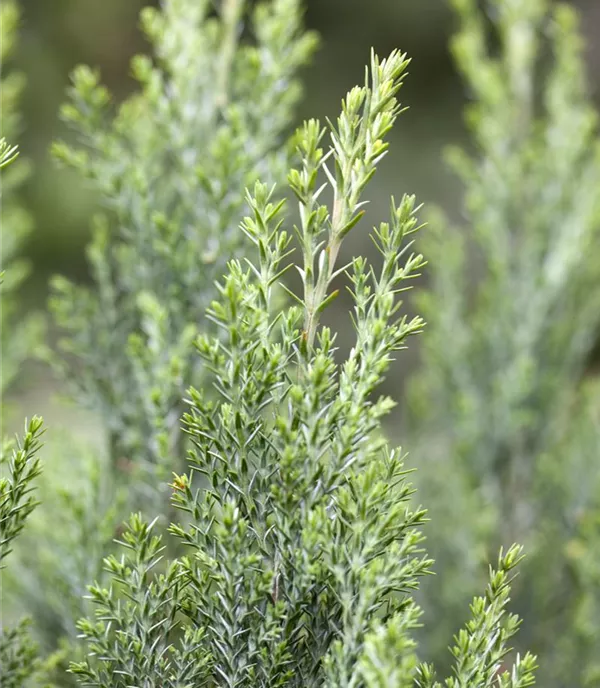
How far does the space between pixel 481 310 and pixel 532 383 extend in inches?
13.1

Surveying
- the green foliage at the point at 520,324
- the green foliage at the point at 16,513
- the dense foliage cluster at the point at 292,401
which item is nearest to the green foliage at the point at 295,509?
the dense foliage cluster at the point at 292,401

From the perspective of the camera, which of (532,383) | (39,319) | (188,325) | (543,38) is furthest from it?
(543,38)

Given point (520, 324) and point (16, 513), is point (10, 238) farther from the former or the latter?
→ point (520, 324)

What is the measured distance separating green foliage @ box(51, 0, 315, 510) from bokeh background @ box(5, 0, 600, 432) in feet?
10.8

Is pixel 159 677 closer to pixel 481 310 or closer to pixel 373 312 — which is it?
pixel 373 312

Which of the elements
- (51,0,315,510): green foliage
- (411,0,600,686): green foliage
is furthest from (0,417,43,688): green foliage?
(411,0,600,686): green foliage

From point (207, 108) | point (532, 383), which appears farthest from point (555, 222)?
point (207, 108)

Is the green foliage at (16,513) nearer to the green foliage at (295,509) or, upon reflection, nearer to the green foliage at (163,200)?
the green foliage at (295,509)

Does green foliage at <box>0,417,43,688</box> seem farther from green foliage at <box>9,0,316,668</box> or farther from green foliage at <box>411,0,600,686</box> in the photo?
green foliage at <box>411,0,600,686</box>

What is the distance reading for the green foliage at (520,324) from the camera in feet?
7.91

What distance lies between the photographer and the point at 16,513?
990mm

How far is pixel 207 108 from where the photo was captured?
1832mm

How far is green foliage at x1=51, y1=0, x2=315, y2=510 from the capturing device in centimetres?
163

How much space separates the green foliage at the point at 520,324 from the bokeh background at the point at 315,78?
2.34 metres
